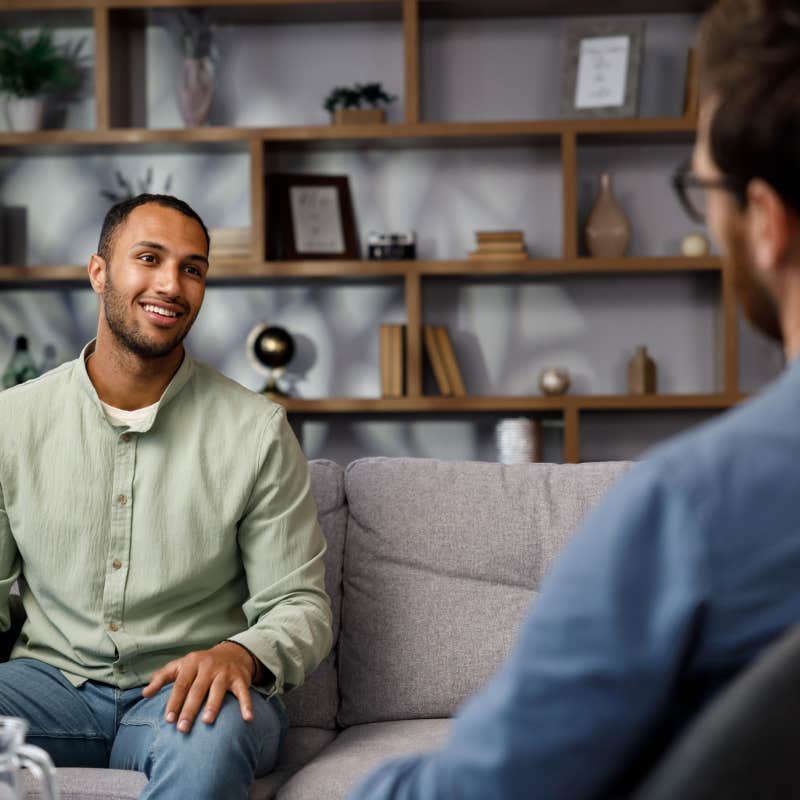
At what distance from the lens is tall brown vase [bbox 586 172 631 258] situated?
3.68 m

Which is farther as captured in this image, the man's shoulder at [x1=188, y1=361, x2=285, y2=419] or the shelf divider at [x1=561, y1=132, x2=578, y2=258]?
the shelf divider at [x1=561, y1=132, x2=578, y2=258]

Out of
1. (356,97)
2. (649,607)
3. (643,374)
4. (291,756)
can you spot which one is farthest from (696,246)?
(649,607)

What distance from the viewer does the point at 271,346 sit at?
374cm

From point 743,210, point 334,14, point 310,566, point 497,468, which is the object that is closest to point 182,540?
point 310,566

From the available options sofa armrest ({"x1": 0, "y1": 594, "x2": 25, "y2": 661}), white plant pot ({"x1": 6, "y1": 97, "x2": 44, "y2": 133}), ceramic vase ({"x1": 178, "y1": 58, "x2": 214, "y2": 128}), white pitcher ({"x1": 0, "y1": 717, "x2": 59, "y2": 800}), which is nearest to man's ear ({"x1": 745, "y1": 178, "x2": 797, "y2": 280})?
white pitcher ({"x1": 0, "y1": 717, "x2": 59, "y2": 800})

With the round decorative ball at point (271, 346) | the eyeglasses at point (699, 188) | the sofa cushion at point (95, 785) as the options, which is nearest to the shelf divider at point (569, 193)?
the round decorative ball at point (271, 346)

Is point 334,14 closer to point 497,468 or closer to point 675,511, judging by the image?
point 497,468

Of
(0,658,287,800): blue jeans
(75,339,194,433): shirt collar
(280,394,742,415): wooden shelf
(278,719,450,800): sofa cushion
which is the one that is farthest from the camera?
(280,394,742,415): wooden shelf

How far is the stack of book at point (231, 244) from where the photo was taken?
12.0 feet

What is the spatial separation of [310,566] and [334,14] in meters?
2.52

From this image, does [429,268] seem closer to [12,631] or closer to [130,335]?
[130,335]

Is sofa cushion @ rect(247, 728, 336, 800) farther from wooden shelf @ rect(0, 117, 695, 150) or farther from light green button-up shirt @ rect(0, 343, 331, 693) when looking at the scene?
wooden shelf @ rect(0, 117, 695, 150)

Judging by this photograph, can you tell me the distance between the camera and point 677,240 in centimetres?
383

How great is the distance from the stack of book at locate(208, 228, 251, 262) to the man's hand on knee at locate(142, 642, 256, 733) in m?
2.22
